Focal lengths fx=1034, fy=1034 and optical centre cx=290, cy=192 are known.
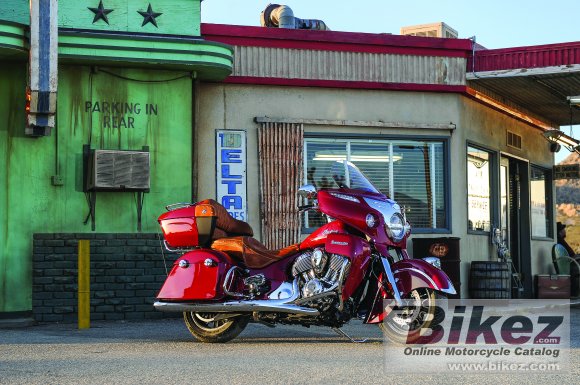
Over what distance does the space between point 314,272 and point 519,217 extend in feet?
37.6

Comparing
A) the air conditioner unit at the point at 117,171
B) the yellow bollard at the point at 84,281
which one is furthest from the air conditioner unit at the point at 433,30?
the yellow bollard at the point at 84,281

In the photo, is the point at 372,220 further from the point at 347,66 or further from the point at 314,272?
the point at 347,66

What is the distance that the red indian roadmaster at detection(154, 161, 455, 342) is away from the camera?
9.64 metres

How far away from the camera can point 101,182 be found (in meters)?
13.8

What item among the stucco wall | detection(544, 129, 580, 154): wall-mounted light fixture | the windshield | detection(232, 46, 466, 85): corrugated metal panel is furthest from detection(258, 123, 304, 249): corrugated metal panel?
detection(544, 129, 580, 154): wall-mounted light fixture

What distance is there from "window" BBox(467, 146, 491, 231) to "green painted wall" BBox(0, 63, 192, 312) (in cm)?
520

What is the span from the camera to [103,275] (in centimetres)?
1384

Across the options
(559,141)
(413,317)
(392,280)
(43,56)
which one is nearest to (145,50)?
(43,56)

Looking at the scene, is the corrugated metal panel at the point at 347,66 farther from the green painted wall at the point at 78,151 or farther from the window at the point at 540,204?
the window at the point at 540,204

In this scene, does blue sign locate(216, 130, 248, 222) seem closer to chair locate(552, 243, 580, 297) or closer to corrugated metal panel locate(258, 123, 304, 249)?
corrugated metal panel locate(258, 123, 304, 249)

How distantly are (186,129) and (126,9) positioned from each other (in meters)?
1.85

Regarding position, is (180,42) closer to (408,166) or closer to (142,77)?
(142,77)

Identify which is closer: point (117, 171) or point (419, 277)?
point (419, 277)

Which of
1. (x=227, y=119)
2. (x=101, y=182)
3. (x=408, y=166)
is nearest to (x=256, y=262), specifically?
(x=101, y=182)
